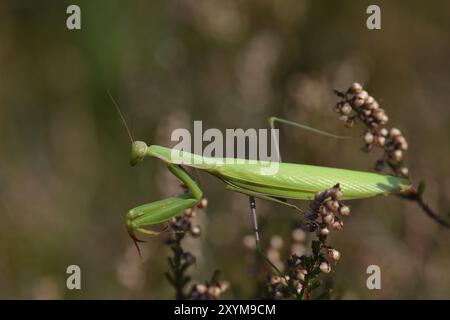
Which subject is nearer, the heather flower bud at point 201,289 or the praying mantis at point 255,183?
the praying mantis at point 255,183

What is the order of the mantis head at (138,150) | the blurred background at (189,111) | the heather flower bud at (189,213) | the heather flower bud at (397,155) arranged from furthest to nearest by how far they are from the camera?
1. the blurred background at (189,111)
2. the mantis head at (138,150)
3. the heather flower bud at (189,213)
4. the heather flower bud at (397,155)

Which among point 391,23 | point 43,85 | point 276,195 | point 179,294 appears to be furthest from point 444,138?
point 43,85

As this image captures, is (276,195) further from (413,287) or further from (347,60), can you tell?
(347,60)

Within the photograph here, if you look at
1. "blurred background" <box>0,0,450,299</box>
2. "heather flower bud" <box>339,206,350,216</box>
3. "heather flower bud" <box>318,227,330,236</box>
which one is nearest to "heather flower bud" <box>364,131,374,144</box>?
"heather flower bud" <box>339,206,350,216</box>

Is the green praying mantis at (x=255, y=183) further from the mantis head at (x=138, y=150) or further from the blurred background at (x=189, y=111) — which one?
the blurred background at (x=189, y=111)

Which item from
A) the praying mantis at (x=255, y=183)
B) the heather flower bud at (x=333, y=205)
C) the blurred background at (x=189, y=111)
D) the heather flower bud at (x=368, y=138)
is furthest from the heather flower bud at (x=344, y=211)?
the blurred background at (x=189, y=111)

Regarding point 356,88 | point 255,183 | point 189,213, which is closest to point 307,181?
point 255,183

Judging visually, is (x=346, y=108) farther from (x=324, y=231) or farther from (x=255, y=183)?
(x=324, y=231)

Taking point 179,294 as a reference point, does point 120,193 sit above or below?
above
